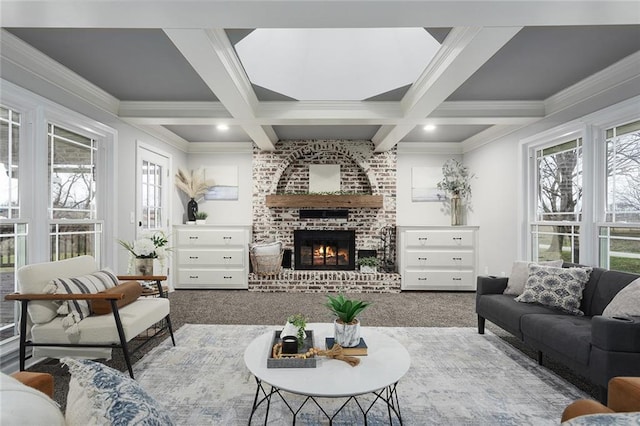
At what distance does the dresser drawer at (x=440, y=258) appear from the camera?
5.22 metres

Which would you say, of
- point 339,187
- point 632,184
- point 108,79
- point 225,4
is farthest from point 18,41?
point 632,184

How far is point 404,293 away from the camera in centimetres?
518

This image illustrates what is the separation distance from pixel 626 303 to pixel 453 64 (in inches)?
79.5

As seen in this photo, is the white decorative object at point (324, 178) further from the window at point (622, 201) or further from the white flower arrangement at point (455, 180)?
the window at point (622, 201)

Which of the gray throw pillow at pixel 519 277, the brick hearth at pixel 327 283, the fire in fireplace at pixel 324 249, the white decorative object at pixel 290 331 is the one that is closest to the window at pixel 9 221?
the white decorative object at pixel 290 331

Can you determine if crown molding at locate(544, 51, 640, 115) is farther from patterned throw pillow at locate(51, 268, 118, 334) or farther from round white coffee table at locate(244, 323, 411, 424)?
patterned throw pillow at locate(51, 268, 118, 334)

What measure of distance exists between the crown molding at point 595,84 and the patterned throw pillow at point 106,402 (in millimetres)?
3867

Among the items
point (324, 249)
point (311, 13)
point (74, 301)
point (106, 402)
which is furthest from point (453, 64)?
point (324, 249)

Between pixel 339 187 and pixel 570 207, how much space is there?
10.7 feet

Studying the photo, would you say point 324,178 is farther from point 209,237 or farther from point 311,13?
point 311,13

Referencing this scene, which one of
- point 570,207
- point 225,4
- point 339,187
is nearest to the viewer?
point 225,4

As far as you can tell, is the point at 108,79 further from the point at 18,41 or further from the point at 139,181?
the point at 139,181

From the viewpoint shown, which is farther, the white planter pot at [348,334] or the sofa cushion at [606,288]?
the sofa cushion at [606,288]

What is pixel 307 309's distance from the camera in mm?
4203
